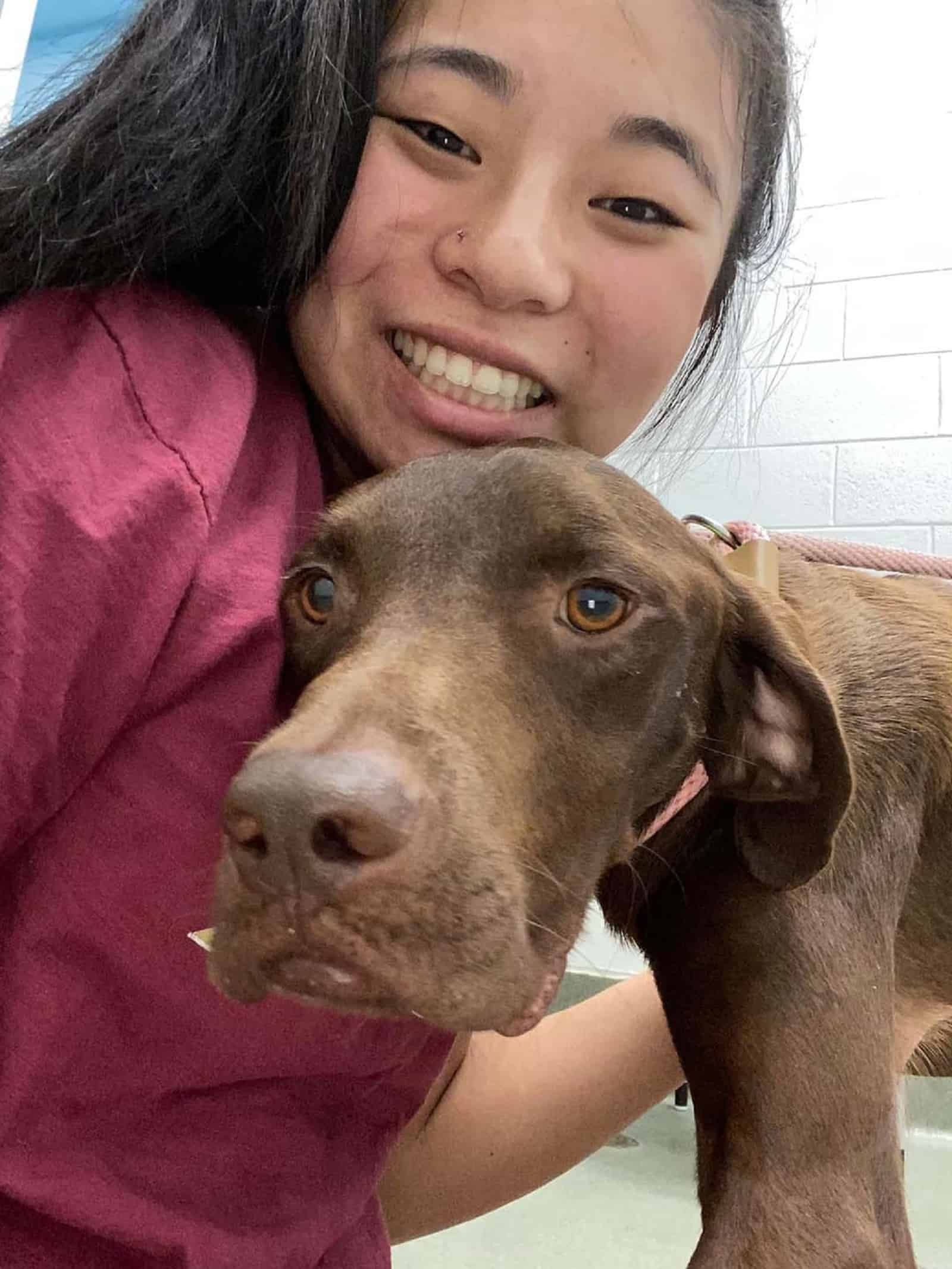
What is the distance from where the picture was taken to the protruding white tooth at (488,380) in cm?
126


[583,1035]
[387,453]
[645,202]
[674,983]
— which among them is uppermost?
[645,202]

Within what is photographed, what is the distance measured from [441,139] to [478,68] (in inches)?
3.2

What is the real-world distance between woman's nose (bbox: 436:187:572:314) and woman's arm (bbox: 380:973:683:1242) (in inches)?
43.0

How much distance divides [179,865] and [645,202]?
2.86 feet

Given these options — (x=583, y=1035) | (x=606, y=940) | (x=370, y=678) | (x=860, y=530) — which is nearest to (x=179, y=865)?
(x=370, y=678)

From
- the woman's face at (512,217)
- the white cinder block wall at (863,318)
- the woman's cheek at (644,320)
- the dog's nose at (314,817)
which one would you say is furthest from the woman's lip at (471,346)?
the white cinder block wall at (863,318)

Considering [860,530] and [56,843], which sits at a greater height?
[56,843]

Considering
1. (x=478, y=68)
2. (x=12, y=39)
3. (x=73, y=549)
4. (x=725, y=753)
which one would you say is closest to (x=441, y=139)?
(x=478, y=68)

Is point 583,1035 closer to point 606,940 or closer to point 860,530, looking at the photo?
point 606,940

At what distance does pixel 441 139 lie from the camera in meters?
1.19

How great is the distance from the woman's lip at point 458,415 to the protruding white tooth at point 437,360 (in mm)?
21

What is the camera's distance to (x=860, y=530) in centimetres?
344

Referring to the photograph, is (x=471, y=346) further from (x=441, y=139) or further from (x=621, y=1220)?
(x=621, y=1220)

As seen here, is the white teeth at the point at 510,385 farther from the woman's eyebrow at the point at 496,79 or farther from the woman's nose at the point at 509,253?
the woman's eyebrow at the point at 496,79
